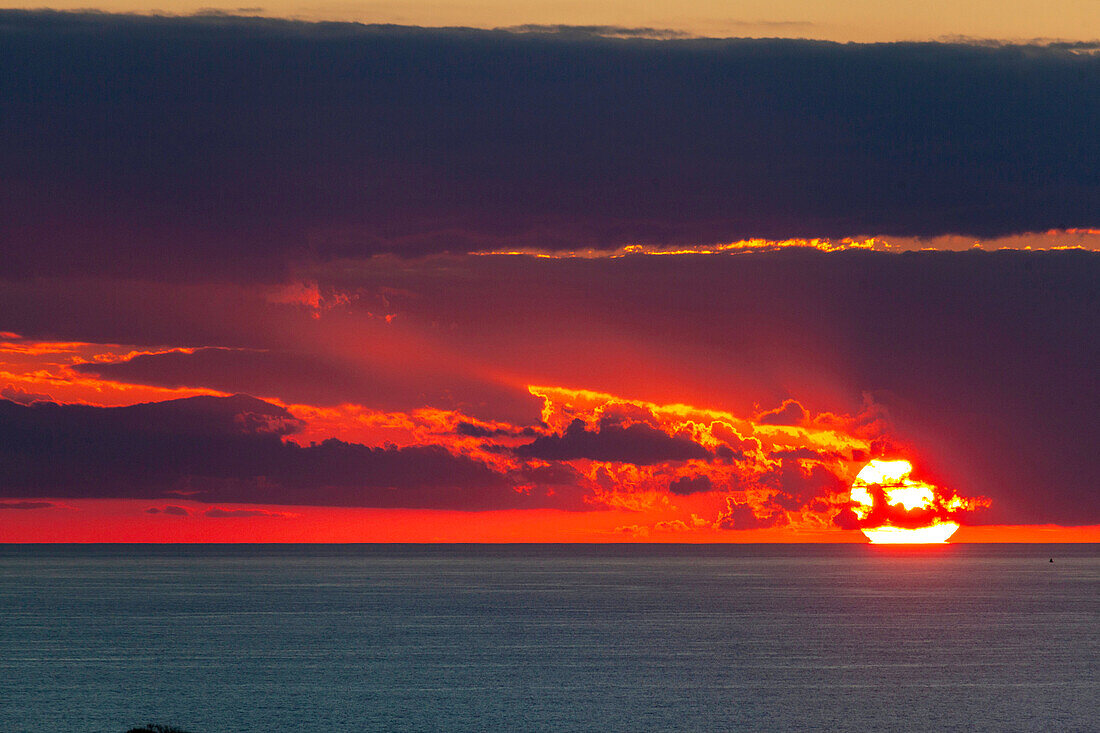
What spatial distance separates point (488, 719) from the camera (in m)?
88.7

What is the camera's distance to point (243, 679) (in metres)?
109

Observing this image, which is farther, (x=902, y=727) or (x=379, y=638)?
(x=379, y=638)

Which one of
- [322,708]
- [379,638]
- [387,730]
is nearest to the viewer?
[387,730]

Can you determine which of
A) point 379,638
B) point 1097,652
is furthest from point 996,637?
point 379,638

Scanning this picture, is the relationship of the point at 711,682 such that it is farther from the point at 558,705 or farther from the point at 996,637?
the point at 996,637

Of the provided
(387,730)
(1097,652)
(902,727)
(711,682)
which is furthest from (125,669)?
(1097,652)

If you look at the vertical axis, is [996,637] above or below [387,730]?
above

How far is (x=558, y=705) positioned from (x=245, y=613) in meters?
102

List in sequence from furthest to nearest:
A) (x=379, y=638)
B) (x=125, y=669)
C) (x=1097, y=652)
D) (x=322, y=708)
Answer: (x=379, y=638) → (x=1097, y=652) → (x=125, y=669) → (x=322, y=708)

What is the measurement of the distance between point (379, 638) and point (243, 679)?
1483 inches

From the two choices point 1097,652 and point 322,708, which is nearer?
point 322,708

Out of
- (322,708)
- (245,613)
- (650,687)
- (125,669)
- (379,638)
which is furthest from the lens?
(245,613)

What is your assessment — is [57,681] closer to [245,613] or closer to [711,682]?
[711,682]

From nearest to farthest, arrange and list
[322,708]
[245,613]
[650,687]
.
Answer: [322,708]
[650,687]
[245,613]
